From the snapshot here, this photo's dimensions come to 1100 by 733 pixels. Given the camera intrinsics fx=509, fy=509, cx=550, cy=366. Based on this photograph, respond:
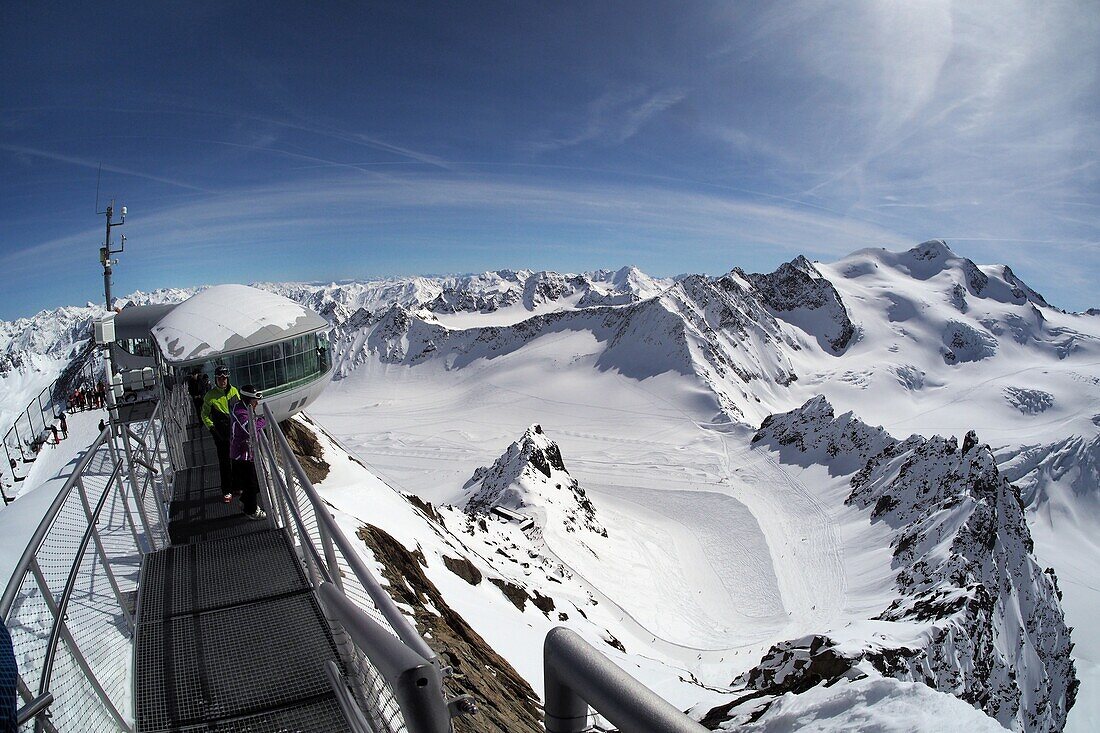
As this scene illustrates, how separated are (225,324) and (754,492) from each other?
224 feet

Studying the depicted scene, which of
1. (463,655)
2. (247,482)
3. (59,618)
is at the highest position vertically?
(59,618)

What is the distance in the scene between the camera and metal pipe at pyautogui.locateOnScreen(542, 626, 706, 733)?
4.42 feet

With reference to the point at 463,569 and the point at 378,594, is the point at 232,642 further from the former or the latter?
the point at 463,569

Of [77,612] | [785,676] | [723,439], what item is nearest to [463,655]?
[77,612]

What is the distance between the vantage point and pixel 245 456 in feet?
22.1

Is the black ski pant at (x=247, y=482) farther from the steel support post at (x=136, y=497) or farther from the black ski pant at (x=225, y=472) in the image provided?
the steel support post at (x=136, y=497)

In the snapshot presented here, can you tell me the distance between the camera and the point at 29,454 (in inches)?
583

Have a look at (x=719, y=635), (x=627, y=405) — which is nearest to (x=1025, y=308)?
(x=627, y=405)

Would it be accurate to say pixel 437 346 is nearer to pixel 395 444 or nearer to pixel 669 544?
pixel 395 444

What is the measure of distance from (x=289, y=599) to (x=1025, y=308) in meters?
261

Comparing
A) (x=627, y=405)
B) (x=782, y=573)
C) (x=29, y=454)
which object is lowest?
(x=782, y=573)

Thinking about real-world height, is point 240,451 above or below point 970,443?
above

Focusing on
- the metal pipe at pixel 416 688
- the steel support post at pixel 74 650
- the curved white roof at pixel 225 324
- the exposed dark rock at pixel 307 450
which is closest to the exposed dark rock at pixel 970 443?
the exposed dark rock at pixel 307 450

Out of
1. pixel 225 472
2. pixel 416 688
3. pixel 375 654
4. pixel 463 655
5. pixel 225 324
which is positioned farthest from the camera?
pixel 225 324
